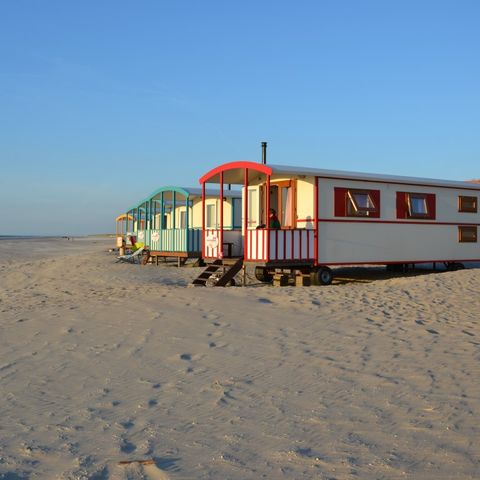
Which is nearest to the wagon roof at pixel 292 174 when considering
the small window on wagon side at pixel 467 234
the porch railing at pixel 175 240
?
the small window on wagon side at pixel 467 234

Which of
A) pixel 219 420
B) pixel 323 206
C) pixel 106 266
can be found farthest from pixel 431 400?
pixel 106 266

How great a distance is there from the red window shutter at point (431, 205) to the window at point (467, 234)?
1.36m

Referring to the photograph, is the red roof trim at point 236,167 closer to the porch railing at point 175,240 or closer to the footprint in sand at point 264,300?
the footprint in sand at point 264,300

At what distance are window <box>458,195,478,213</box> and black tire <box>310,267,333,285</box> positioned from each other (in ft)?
18.3

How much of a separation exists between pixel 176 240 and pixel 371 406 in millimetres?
17678

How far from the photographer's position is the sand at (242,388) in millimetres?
4277

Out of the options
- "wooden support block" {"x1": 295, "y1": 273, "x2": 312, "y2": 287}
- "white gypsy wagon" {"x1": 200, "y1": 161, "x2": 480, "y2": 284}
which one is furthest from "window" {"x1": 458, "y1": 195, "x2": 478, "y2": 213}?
"wooden support block" {"x1": 295, "y1": 273, "x2": 312, "y2": 287}

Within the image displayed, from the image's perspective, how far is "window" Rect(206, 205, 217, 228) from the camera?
73.2 feet

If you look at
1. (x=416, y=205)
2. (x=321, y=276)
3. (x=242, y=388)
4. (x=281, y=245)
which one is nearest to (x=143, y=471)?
(x=242, y=388)

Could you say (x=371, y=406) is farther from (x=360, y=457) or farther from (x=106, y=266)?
(x=106, y=266)

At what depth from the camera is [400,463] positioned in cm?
420

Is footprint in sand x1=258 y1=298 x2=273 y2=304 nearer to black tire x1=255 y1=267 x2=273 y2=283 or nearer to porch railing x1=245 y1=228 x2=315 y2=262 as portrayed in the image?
porch railing x1=245 y1=228 x2=315 y2=262

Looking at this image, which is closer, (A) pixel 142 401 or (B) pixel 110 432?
(B) pixel 110 432

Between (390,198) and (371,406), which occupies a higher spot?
(390,198)
